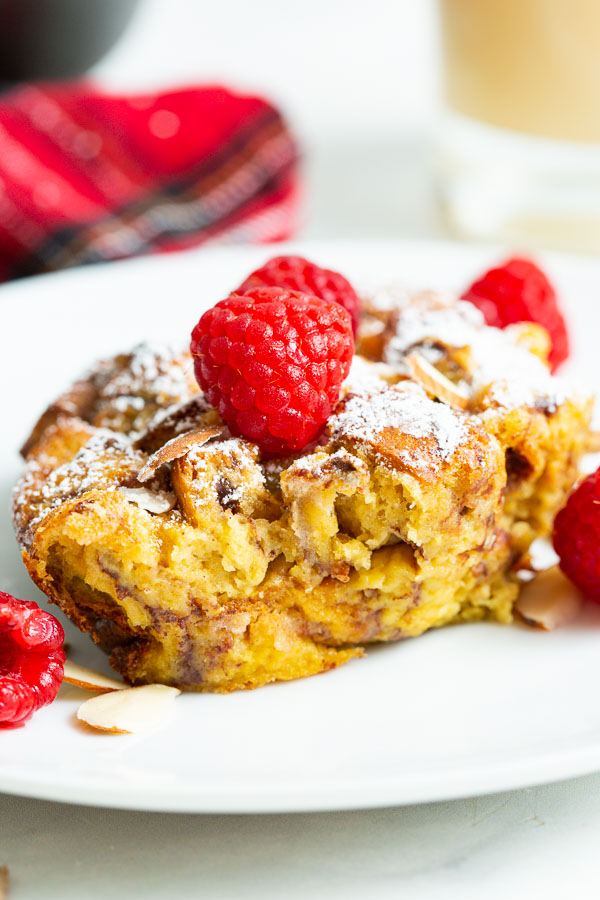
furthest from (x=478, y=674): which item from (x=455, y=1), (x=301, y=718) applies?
(x=455, y=1)

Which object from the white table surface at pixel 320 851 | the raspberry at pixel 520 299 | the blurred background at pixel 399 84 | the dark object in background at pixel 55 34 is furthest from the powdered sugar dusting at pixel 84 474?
the dark object in background at pixel 55 34

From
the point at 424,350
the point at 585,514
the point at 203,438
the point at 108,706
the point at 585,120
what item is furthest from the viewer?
the point at 585,120

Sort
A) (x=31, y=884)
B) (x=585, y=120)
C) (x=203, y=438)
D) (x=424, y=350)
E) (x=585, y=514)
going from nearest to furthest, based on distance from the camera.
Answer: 1. (x=31, y=884)
2. (x=203, y=438)
3. (x=585, y=514)
4. (x=424, y=350)
5. (x=585, y=120)

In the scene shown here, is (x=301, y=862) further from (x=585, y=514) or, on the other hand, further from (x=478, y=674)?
(x=585, y=514)

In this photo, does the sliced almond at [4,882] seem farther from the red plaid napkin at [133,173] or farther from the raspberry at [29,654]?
the red plaid napkin at [133,173]

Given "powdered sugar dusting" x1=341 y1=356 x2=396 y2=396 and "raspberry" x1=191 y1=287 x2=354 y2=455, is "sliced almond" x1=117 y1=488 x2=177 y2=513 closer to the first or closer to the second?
"raspberry" x1=191 y1=287 x2=354 y2=455

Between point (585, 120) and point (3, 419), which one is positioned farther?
point (585, 120)
